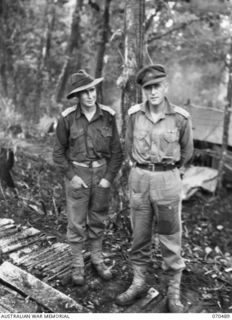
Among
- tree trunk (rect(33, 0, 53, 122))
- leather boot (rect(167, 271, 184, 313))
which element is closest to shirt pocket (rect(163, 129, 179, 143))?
leather boot (rect(167, 271, 184, 313))

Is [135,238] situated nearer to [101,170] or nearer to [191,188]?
[101,170]

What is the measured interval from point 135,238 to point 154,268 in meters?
1.02

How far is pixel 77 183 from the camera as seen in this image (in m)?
4.14

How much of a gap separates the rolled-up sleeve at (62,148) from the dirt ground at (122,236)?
1.24 m

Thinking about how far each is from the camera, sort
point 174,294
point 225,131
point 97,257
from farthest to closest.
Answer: point 225,131 < point 97,257 < point 174,294

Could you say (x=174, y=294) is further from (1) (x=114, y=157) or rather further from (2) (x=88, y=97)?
(2) (x=88, y=97)

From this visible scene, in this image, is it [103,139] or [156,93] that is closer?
[156,93]

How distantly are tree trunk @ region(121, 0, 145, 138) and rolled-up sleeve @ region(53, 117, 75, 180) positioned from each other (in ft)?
4.82

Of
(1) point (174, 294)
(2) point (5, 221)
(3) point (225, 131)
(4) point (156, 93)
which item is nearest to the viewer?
(4) point (156, 93)

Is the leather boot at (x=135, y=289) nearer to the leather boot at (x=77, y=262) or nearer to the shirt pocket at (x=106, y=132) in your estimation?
the leather boot at (x=77, y=262)

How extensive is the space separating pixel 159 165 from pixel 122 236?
2.10 metres

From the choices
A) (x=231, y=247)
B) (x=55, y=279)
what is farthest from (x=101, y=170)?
(x=231, y=247)

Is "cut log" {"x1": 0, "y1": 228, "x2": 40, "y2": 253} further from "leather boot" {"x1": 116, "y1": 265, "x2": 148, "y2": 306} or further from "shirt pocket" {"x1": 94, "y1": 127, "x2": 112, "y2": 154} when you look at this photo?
"shirt pocket" {"x1": 94, "y1": 127, "x2": 112, "y2": 154}

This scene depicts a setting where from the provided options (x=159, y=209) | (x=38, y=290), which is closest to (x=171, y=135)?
(x=159, y=209)
